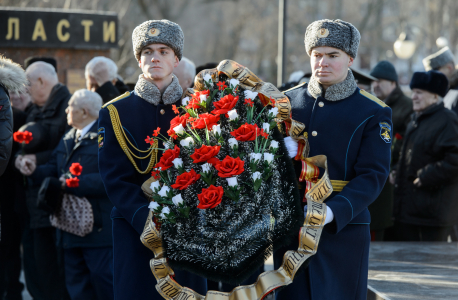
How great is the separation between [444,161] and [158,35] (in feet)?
11.3

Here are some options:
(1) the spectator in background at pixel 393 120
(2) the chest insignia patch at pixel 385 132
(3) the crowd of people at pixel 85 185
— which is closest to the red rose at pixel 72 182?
(3) the crowd of people at pixel 85 185

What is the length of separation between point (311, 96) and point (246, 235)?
3.24 ft

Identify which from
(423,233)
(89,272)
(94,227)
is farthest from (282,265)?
(423,233)

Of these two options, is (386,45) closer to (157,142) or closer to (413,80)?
(413,80)

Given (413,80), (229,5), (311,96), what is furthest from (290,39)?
(311,96)

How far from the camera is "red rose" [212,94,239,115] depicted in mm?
2710

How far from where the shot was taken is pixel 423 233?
573cm

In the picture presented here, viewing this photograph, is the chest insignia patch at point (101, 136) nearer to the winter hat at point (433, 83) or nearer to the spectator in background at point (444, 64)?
the winter hat at point (433, 83)

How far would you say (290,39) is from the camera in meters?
32.5

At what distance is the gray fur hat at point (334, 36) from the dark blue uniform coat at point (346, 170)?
11.3 inches

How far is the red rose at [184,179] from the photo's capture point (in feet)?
8.52

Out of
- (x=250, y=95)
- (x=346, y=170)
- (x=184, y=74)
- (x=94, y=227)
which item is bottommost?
(x=94, y=227)

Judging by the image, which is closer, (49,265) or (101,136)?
(101,136)

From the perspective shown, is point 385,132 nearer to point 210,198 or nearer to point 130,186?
point 210,198
